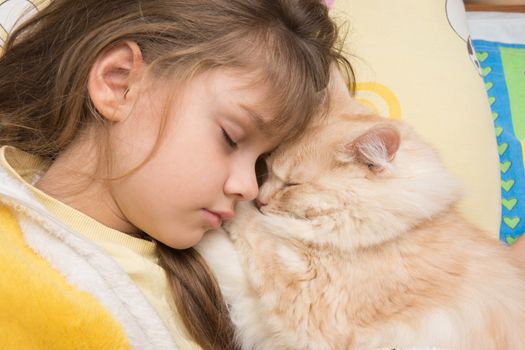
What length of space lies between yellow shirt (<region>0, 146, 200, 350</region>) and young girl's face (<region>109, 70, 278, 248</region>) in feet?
0.31

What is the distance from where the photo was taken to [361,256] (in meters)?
1.32

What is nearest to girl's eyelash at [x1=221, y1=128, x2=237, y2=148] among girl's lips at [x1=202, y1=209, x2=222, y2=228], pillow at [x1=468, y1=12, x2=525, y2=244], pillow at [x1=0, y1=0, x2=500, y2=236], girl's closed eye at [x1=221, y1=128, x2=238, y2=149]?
girl's closed eye at [x1=221, y1=128, x2=238, y2=149]

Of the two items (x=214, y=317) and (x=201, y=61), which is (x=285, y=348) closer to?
(x=214, y=317)

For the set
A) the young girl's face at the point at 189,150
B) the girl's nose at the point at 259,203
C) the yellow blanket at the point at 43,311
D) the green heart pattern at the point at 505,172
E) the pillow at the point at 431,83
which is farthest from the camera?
the green heart pattern at the point at 505,172

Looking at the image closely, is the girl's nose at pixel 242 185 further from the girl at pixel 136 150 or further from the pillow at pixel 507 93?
the pillow at pixel 507 93

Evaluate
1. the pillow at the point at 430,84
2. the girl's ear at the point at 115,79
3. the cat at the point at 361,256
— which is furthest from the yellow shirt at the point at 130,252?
the pillow at the point at 430,84

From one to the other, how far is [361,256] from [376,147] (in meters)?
0.28

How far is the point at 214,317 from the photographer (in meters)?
1.34

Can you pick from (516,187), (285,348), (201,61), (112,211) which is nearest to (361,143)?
(201,61)

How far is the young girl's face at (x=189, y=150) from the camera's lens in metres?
1.17

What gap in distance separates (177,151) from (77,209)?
0.34m

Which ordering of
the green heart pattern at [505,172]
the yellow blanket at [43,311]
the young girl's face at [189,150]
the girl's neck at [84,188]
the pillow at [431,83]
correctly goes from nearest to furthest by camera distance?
1. the yellow blanket at [43,311]
2. the young girl's face at [189,150]
3. the girl's neck at [84,188]
4. the pillow at [431,83]
5. the green heart pattern at [505,172]

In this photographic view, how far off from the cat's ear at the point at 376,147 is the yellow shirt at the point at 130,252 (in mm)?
582

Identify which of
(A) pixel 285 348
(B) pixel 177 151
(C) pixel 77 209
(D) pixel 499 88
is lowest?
(A) pixel 285 348
